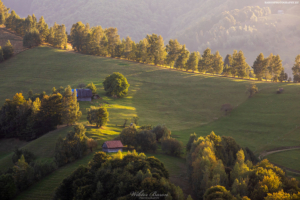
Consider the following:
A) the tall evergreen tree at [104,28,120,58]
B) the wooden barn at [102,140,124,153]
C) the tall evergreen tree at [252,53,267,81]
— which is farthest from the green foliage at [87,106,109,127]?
the tall evergreen tree at [104,28,120,58]

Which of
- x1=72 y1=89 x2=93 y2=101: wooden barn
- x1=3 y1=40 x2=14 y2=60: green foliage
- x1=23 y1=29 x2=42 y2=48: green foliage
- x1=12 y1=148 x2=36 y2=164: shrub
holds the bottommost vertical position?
x1=12 y1=148 x2=36 y2=164: shrub

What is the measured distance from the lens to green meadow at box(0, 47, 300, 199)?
5103cm

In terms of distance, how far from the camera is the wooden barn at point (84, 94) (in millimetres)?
78312

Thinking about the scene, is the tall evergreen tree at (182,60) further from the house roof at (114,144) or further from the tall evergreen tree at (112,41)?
the house roof at (114,144)

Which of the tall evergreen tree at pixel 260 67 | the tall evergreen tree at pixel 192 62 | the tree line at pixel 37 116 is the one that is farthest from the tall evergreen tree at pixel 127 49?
the tree line at pixel 37 116

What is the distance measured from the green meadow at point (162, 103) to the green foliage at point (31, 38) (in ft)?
20.5

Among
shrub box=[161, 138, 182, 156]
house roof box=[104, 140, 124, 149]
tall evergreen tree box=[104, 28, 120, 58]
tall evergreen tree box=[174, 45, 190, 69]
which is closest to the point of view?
house roof box=[104, 140, 124, 149]

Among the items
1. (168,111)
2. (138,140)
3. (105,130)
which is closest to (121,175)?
(138,140)

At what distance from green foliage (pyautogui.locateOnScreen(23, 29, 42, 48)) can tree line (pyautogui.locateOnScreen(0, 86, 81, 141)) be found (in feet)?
278

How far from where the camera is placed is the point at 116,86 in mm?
87250

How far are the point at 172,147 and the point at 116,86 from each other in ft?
146

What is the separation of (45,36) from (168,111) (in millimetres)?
111591

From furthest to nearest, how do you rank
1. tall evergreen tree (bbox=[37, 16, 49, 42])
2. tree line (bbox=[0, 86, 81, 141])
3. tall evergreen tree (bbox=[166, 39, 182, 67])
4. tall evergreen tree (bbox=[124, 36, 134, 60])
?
1. tall evergreen tree (bbox=[37, 16, 49, 42])
2. tall evergreen tree (bbox=[124, 36, 134, 60])
3. tall evergreen tree (bbox=[166, 39, 182, 67])
4. tree line (bbox=[0, 86, 81, 141])

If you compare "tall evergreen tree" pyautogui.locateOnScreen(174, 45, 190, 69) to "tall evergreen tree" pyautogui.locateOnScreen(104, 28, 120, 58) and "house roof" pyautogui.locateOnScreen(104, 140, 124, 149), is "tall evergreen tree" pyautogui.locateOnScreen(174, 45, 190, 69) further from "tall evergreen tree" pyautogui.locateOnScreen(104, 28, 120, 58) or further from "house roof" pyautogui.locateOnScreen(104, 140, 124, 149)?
"house roof" pyautogui.locateOnScreen(104, 140, 124, 149)
